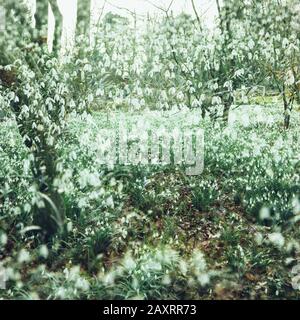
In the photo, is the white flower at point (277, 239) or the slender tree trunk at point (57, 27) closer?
the white flower at point (277, 239)

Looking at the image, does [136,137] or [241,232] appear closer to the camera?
[241,232]

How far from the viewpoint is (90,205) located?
19.0 feet

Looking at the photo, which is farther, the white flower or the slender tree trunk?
the slender tree trunk

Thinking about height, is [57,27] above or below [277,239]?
above

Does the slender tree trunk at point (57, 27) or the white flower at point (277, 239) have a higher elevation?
the slender tree trunk at point (57, 27)

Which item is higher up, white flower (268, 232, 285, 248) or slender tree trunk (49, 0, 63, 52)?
slender tree trunk (49, 0, 63, 52)

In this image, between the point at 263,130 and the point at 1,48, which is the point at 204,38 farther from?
the point at 1,48

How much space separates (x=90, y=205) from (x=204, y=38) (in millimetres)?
3892

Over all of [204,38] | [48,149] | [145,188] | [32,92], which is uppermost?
[204,38]

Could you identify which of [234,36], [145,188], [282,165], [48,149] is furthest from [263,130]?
[48,149]

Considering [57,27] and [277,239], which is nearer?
[277,239]

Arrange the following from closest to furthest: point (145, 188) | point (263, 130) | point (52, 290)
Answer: point (52, 290), point (145, 188), point (263, 130)
